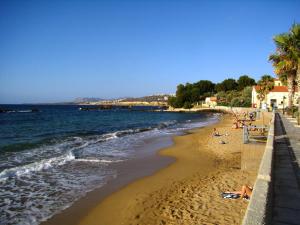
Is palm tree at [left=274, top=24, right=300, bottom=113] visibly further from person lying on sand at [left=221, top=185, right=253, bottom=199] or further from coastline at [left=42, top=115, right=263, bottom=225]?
person lying on sand at [left=221, top=185, right=253, bottom=199]

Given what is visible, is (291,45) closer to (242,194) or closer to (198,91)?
(242,194)

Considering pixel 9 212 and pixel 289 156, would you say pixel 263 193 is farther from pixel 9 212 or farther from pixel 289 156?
pixel 9 212

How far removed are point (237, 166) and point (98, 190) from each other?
20.5 feet

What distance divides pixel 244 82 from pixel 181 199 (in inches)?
4424

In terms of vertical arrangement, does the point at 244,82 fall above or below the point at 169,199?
above

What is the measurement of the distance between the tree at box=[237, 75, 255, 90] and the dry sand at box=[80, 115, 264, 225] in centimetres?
10522

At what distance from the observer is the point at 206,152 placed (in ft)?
56.3

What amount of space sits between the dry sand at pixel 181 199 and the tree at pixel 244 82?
345 ft

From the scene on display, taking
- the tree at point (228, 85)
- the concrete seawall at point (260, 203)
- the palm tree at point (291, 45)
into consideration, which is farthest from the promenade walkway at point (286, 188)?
the tree at point (228, 85)

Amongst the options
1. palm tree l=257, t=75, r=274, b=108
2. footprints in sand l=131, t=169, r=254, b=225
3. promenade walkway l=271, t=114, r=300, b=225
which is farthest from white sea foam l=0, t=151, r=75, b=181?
palm tree l=257, t=75, r=274, b=108

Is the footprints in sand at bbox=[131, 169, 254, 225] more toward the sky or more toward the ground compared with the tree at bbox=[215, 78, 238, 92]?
more toward the ground

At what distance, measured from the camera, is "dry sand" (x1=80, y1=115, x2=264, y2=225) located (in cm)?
699

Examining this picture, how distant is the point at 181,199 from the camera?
8.44m

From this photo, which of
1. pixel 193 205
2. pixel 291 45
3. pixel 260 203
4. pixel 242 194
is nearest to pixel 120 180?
pixel 193 205
